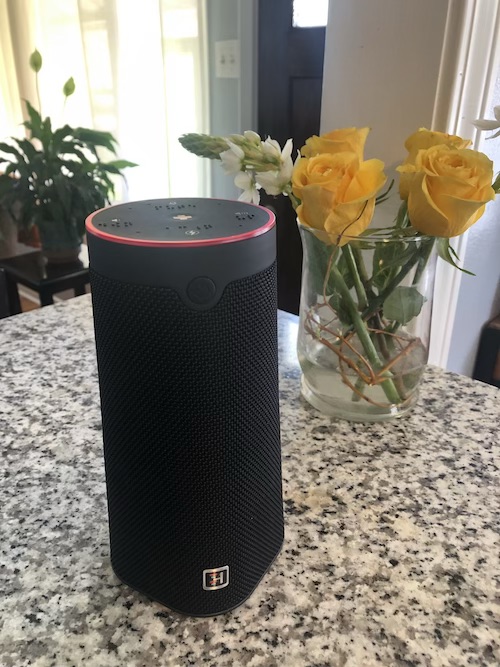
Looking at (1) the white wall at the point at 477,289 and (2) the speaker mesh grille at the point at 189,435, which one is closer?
(2) the speaker mesh grille at the point at 189,435

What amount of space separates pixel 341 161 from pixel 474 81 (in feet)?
1.60

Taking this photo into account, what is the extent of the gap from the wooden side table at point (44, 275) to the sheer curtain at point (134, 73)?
0.47 metres

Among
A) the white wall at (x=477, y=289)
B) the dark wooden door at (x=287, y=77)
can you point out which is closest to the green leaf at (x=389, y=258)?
the white wall at (x=477, y=289)

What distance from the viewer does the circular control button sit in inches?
13.8

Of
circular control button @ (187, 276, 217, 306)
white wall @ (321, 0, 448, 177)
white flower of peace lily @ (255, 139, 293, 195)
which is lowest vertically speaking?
circular control button @ (187, 276, 217, 306)

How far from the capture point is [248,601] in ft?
1.47

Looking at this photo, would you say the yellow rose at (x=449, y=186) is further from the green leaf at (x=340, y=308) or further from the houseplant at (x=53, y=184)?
the houseplant at (x=53, y=184)

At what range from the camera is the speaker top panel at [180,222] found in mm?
355

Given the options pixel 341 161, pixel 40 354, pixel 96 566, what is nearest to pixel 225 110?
pixel 40 354

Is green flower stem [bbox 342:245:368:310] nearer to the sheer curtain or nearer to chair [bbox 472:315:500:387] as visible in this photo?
chair [bbox 472:315:500:387]

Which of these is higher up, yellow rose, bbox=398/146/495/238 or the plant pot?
yellow rose, bbox=398/146/495/238

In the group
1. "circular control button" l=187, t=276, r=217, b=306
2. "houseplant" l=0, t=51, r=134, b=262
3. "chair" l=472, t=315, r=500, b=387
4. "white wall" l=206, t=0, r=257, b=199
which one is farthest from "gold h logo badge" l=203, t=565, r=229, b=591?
"white wall" l=206, t=0, r=257, b=199

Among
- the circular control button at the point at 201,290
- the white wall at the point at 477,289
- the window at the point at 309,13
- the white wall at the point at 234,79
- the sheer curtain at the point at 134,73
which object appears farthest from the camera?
the sheer curtain at the point at 134,73

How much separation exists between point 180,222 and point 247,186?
0.26m
